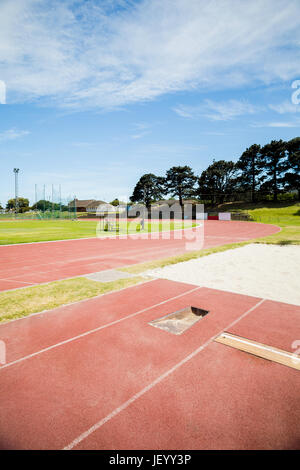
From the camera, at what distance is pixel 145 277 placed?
925cm

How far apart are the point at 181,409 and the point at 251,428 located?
2.64ft

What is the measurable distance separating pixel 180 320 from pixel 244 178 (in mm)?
75652

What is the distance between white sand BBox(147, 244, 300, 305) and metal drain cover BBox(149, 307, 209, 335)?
6.76 ft

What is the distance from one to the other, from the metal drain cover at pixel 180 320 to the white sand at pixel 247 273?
6.76 ft

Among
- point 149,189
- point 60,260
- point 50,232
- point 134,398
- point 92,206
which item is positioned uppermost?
point 149,189

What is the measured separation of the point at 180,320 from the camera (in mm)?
5793

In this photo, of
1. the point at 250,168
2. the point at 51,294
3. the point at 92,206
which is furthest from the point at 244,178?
the point at 51,294

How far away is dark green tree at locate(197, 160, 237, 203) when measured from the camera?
76875mm

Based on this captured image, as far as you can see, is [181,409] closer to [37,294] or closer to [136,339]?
[136,339]

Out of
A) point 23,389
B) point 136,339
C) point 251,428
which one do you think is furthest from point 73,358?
point 251,428

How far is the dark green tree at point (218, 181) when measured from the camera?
76.9m

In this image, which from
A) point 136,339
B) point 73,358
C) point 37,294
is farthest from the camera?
point 37,294

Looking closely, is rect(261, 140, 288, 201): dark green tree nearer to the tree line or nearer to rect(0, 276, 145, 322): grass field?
the tree line

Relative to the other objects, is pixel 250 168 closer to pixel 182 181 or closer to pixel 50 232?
pixel 182 181
